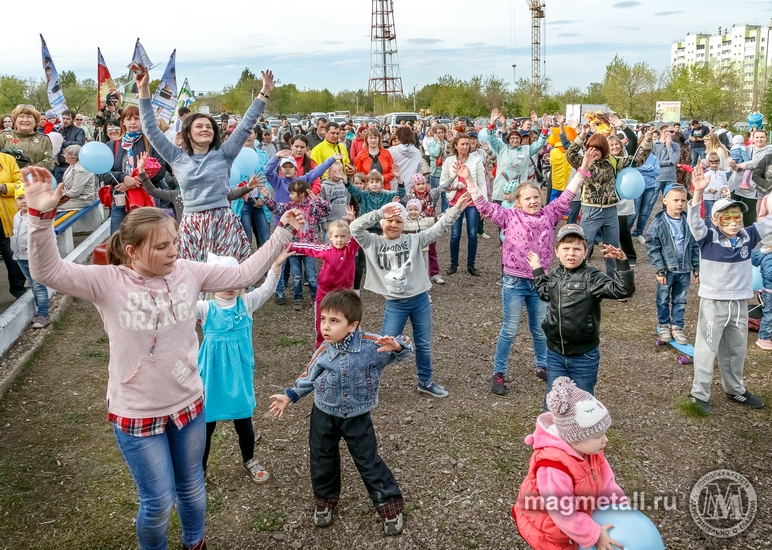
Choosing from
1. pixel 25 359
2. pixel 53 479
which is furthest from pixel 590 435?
pixel 25 359

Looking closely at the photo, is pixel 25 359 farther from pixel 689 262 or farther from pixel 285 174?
pixel 689 262

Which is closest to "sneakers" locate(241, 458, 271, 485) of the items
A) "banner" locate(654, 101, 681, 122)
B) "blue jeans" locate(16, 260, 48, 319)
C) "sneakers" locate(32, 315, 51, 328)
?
"sneakers" locate(32, 315, 51, 328)

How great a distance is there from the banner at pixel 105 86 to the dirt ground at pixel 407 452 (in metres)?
6.97

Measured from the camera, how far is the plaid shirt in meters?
2.64

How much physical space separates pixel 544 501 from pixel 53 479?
329cm

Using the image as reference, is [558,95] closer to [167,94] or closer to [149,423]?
[167,94]

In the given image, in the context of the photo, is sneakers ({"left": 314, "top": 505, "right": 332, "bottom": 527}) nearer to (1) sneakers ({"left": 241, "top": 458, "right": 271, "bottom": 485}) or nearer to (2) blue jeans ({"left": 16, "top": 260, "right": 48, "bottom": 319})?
(1) sneakers ({"left": 241, "top": 458, "right": 271, "bottom": 485})

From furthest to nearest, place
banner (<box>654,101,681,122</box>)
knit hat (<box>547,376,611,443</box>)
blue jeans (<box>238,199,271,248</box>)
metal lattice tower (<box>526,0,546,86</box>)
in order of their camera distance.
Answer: metal lattice tower (<box>526,0,546,86</box>)
banner (<box>654,101,681,122</box>)
blue jeans (<box>238,199,271,248</box>)
knit hat (<box>547,376,611,443</box>)

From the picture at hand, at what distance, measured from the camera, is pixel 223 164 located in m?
4.98

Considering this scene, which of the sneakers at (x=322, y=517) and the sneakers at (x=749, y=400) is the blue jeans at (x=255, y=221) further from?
the sneakers at (x=749, y=400)

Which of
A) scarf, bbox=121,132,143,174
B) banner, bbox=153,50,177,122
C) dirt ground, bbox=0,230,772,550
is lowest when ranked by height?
dirt ground, bbox=0,230,772,550

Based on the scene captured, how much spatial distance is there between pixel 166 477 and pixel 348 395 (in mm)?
1060

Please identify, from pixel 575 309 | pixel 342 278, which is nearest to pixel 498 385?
pixel 575 309

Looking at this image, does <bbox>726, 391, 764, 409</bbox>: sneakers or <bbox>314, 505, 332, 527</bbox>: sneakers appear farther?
<bbox>726, 391, 764, 409</bbox>: sneakers
